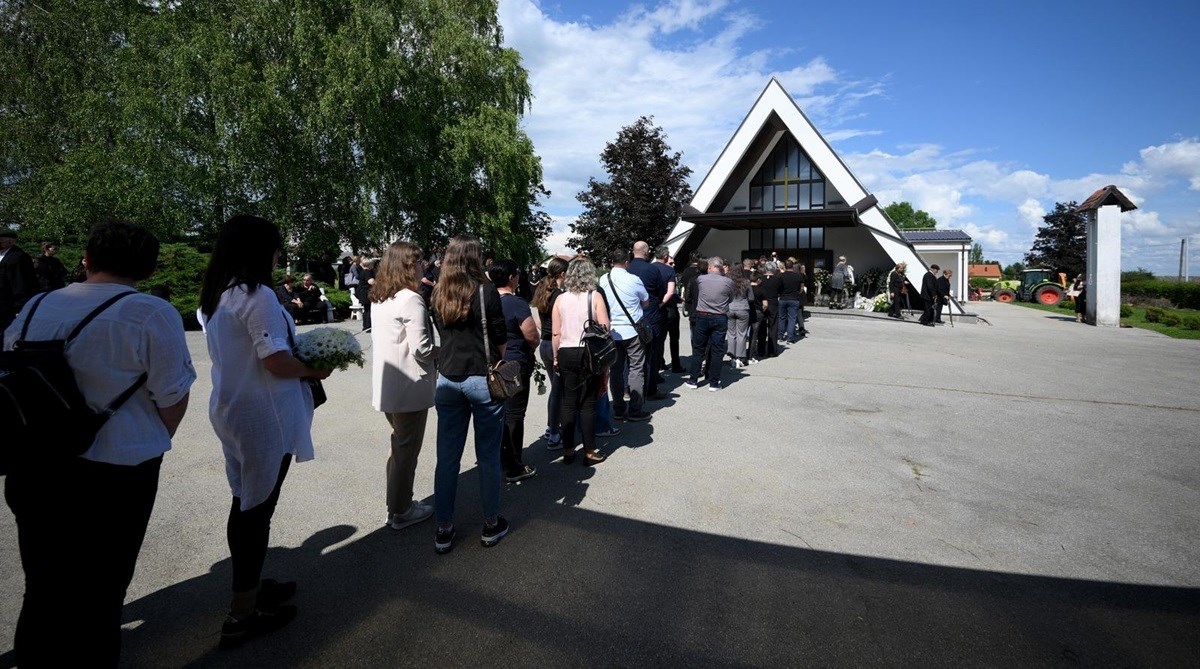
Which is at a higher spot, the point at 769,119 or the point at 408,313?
the point at 769,119

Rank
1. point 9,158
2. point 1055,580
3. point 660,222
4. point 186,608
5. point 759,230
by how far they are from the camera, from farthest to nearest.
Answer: point 660,222 < point 759,230 < point 9,158 < point 1055,580 < point 186,608

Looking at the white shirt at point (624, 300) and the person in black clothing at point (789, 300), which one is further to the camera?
the person in black clothing at point (789, 300)

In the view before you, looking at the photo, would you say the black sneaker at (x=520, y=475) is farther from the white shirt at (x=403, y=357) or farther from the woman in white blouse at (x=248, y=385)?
the woman in white blouse at (x=248, y=385)

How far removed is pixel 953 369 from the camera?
393 inches

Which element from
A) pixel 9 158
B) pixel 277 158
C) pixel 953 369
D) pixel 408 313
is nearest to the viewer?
pixel 408 313

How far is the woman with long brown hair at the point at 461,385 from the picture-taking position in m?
3.62

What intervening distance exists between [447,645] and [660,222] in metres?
33.3

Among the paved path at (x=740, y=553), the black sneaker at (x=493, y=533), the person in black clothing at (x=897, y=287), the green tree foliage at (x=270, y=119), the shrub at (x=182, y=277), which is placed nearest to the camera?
the paved path at (x=740, y=553)

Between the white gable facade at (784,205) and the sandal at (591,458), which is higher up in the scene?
the white gable facade at (784,205)

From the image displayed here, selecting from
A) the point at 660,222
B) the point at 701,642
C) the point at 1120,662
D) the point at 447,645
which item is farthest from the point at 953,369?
the point at 660,222

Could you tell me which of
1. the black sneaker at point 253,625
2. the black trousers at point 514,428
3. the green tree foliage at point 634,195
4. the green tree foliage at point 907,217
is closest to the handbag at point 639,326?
the black trousers at point 514,428

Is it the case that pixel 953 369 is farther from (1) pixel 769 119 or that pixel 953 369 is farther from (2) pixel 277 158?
(2) pixel 277 158

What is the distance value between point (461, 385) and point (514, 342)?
0.92 metres

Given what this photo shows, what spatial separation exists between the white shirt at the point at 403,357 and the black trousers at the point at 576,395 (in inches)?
55.2
